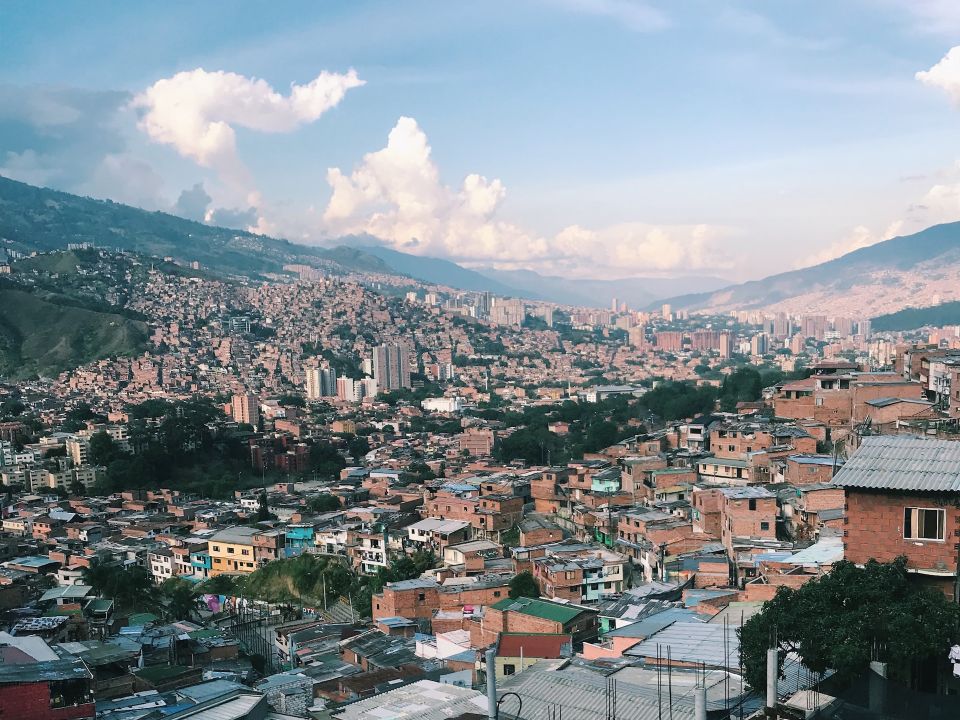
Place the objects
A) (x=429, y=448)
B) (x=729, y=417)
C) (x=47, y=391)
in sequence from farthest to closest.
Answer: (x=47, y=391), (x=429, y=448), (x=729, y=417)

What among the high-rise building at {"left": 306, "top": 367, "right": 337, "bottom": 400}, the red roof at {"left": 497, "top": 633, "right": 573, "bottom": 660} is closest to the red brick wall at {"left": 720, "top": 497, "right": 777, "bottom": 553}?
the red roof at {"left": 497, "top": 633, "right": 573, "bottom": 660}

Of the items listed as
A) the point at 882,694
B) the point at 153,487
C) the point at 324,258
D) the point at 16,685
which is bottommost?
the point at 153,487

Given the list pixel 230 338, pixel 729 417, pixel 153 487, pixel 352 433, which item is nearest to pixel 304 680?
pixel 729 417

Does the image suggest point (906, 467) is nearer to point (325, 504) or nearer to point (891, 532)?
point (891, 532)

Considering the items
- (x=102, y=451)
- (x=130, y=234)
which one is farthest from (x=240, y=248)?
(x=102, y=451)

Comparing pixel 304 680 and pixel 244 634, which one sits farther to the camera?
pixel 244 634

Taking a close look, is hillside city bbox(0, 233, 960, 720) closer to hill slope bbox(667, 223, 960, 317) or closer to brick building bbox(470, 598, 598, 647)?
brick building bbox(470, 598, 598, 647)

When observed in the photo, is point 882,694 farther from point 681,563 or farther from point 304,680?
point 681,563
